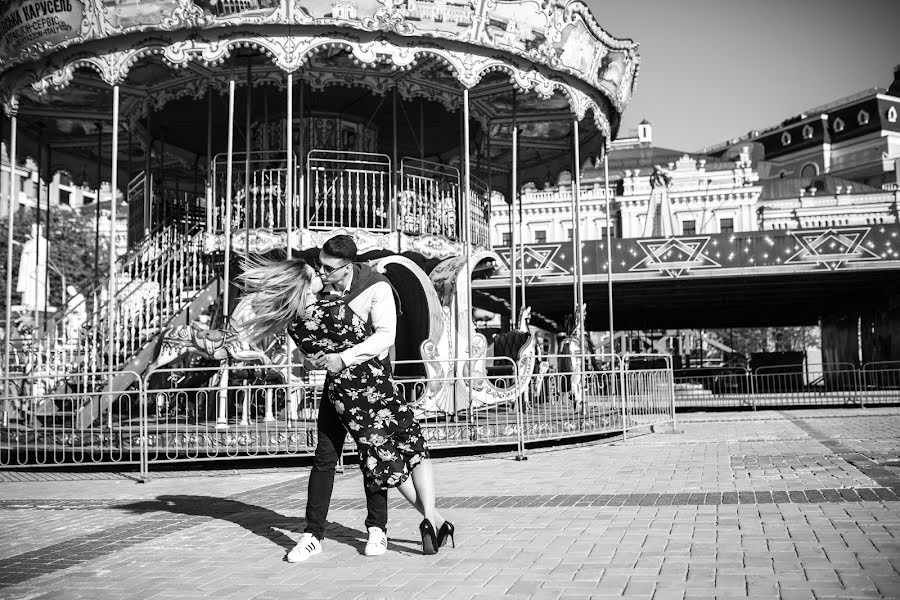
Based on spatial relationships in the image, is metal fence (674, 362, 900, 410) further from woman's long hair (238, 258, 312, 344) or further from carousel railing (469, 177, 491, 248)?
woman's long hair (238, 258, 312, 344)

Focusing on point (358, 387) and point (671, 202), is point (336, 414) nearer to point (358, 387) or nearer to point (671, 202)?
point (358, 387)

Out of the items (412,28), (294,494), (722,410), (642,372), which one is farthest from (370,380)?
(722,410)

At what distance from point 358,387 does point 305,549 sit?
1.10m

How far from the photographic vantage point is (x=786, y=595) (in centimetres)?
447

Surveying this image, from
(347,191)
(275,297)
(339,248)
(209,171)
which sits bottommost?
(275,297)

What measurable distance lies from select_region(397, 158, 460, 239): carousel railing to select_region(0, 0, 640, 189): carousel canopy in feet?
4.34

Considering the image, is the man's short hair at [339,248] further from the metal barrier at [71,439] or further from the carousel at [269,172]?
the metal barrier at [71,439]

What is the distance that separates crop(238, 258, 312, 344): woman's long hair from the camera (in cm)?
586

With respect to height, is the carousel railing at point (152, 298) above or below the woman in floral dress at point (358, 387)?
above

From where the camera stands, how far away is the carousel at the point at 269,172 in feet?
41.7

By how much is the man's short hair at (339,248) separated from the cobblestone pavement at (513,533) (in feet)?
6.45

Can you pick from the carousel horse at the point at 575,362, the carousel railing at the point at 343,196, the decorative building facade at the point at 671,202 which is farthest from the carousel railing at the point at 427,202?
the decorative building facade at the point at 671,202

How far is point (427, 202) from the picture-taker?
659 inches

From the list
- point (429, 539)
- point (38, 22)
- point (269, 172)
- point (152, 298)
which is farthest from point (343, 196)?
point (429, 539)
